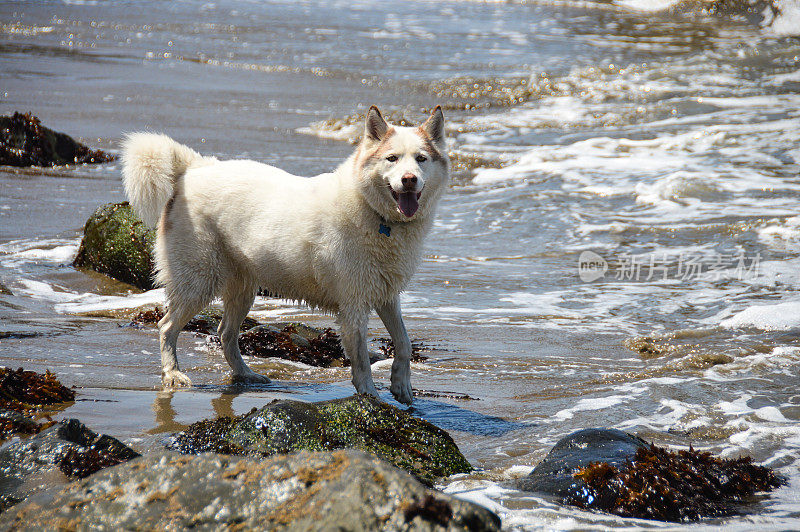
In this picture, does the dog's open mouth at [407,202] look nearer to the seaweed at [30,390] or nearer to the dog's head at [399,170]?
the dog's head at [399,170]

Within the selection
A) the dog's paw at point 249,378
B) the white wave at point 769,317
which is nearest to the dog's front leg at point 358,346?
the dog's paw at point 249,378

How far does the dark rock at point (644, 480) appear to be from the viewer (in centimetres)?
429

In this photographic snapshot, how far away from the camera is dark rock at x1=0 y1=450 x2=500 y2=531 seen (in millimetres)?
2717

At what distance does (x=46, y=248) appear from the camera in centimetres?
966

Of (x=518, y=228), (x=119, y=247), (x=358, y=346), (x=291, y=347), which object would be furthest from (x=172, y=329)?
(x=518, y=228)

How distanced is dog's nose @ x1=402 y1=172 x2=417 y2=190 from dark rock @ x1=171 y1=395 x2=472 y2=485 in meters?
1.53

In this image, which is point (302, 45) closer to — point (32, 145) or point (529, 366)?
point (32, 145)

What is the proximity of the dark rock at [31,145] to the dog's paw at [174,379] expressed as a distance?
8489 millimetres

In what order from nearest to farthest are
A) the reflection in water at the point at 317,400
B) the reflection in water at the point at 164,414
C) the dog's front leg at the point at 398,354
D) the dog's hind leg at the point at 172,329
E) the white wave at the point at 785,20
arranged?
the reflection in water at the point at 164,414 → the reflection in water at the point at 317,400 → the dog's front leg at the point at 398,354 → the dog's hind leg at the point at 172,329 → the white wave at the point at 785,20

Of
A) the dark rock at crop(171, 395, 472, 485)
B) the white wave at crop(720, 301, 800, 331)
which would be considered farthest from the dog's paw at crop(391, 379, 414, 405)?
the white wave at crop(720, 301, 800, 331)

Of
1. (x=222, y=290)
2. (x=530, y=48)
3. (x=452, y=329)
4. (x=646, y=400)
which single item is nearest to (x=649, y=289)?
(x=452, y=329)

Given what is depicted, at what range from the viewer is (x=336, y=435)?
4.54 metres

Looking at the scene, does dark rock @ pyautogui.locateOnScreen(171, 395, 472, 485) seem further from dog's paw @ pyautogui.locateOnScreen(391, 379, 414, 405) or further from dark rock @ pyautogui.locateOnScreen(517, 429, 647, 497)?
dog's paw @ pyautogui.locateOnScreen(391, 379, 414, 405)

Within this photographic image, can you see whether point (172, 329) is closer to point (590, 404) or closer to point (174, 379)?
point (174, 379)
